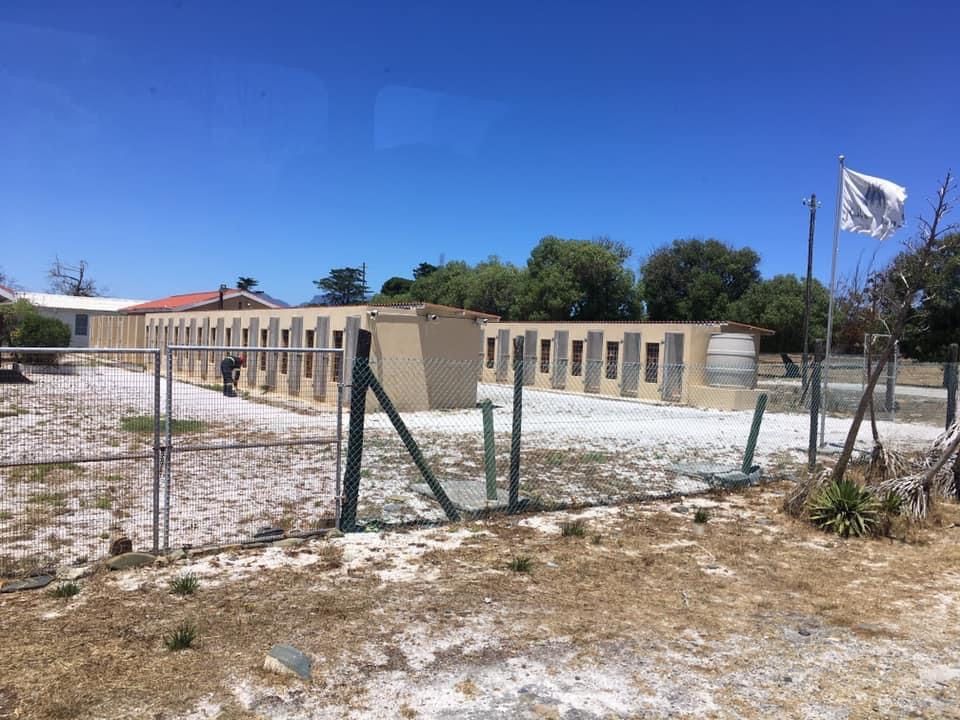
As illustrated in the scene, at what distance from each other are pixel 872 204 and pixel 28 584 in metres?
12.6

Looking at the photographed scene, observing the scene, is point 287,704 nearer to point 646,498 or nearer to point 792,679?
point 792,679

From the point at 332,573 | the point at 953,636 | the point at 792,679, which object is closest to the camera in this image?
the point at 792,679

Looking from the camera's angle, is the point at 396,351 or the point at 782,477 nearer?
the point at 782,477

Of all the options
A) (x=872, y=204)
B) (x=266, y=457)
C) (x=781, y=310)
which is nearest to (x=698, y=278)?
(x=781, y=310)

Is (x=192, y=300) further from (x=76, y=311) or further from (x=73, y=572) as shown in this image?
(x=73, y=572)

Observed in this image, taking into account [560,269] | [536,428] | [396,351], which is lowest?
[536,428]

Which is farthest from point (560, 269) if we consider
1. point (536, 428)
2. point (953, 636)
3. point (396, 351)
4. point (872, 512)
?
point (953, 636)

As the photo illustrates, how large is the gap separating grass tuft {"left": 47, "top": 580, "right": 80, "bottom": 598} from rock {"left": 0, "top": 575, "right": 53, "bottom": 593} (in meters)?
0.12

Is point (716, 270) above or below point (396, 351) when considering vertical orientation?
above

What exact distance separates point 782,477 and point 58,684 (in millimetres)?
8891

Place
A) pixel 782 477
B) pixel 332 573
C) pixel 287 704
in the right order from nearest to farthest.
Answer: pixel 287 704, pixel 332 573, pixel 782 477

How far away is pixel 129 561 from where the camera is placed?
5062 millimetres

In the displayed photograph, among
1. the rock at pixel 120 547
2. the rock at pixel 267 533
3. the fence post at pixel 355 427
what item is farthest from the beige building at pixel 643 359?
the rock at pixel 120 547

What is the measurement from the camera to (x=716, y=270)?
45.5 metres
